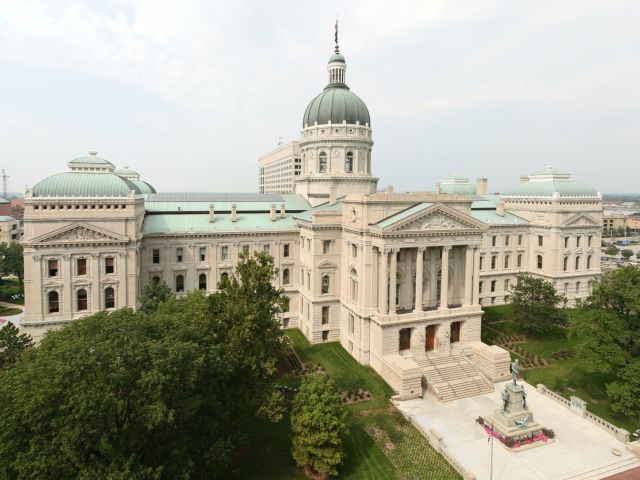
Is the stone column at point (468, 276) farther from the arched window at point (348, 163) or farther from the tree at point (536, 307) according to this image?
the arched window at point (348, 163)

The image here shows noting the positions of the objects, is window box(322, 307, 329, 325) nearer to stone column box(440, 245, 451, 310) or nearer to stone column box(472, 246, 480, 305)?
stone column box(440, 245, 451, 310)

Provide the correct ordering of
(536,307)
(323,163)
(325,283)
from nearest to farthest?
1. (536,307)
2. (325,283)
3. (323,163)

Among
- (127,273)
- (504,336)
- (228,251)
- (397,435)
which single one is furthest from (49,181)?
(504,336)

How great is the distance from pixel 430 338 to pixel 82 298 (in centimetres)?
4111

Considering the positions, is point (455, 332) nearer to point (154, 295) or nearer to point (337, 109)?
point (154, 295)

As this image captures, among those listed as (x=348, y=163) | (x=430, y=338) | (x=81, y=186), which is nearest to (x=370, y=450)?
(x=430, y=338)

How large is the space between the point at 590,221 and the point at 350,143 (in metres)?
43.4

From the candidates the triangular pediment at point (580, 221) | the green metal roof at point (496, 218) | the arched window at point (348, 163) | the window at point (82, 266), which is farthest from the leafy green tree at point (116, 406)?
the triangular pediment at point (580, 221)

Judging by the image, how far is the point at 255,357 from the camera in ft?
101

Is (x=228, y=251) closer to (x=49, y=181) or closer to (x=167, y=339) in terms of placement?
(x=49, y=181)

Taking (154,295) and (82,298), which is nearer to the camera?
(154,295)

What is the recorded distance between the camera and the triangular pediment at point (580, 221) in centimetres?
6919

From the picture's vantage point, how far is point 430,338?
4888cm

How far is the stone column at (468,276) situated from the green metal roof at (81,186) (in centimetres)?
4067
